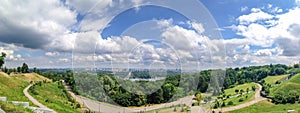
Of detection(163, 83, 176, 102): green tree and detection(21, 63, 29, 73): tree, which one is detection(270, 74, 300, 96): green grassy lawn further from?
detection(21, 63, 29, 73): tree

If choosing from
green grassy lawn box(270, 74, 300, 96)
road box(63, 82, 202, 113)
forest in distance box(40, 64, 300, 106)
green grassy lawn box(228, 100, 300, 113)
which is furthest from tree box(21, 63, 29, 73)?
green grassy lawn box(270, 74, 300, 96)

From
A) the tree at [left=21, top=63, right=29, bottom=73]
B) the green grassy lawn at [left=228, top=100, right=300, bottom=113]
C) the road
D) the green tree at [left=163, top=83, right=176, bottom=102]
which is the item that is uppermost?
the tree at [left=21, top=63, right=29, bottom=73]

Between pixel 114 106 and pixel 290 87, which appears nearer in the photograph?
pixel 114 106

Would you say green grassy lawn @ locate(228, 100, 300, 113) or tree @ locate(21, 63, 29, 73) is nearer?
green grassy lawn @ locate(228, 100, 300, 113)

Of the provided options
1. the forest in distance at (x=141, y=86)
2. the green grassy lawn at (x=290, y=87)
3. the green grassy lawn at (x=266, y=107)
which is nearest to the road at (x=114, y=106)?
the forest in distance at (x=141, y=86)

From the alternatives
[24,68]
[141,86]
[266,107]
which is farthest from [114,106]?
[24,68]

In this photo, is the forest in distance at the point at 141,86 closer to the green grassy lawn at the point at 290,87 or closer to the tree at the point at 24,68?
the tree at the point at 24,68

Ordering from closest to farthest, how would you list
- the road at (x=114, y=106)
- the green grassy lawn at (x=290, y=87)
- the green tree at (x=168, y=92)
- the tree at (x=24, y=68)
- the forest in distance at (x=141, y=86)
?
the forest in distance at (x=141, y=86)
the road at (x=114, y=106)
the green tree at (x=168, y=92)
the green grassy lawn at (x=290, y=87)
the tree at (x=24, y=68)

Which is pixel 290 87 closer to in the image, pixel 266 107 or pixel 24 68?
pixel 266 107

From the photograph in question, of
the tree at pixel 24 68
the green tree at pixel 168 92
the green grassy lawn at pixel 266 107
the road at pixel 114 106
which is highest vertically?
the tree at pixel 24 68

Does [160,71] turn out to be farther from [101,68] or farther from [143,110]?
[143,110]

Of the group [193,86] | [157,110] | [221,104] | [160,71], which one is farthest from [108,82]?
[221,104]
